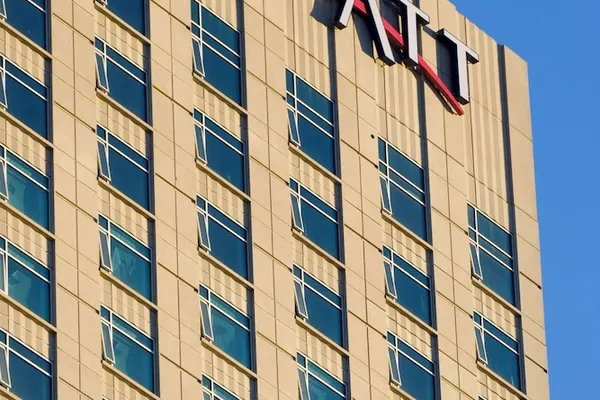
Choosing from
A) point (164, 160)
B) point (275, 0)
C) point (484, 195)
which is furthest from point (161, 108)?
point (484, 195)

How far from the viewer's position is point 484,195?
8838 centimetres

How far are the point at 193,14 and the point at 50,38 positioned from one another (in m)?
6.53

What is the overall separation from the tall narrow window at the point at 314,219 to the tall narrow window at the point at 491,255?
6545 mm

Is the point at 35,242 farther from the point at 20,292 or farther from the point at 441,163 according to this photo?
the point at 441,163

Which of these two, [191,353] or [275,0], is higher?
[275,0]

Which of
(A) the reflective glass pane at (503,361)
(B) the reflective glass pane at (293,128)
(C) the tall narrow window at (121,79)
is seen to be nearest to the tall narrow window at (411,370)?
(A) the reflective glass pane at (503,361)

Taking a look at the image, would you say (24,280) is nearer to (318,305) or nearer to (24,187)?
(24,187)

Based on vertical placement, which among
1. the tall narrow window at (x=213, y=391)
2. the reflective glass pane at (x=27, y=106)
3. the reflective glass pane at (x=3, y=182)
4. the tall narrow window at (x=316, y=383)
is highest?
→ the reflective glass pane at (x=27, y=106)

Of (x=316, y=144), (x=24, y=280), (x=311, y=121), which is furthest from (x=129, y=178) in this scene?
(x=311, y=121)

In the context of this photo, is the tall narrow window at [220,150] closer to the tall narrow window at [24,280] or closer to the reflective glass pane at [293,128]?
the reflective glass pane at [293,128]

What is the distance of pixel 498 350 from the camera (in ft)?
284

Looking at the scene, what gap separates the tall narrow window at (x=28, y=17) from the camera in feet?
248

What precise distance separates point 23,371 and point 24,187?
210 inches

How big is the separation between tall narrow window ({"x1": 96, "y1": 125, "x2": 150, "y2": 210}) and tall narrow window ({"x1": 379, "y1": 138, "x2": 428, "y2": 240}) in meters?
10.0
